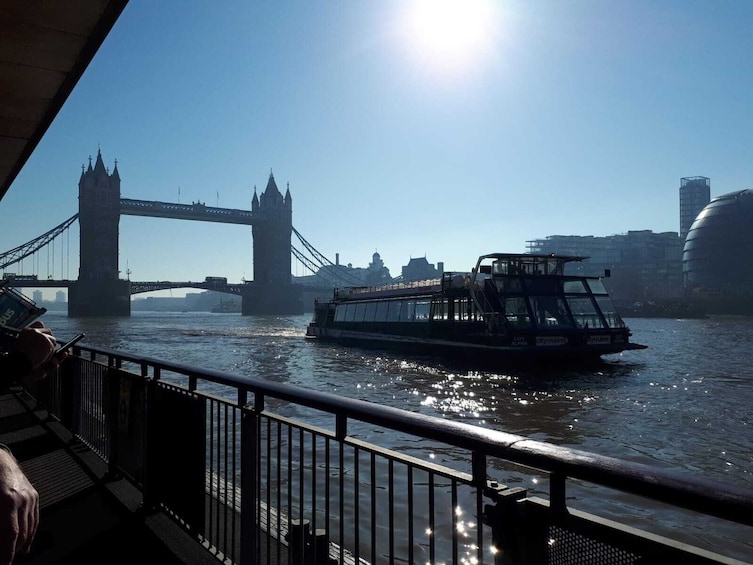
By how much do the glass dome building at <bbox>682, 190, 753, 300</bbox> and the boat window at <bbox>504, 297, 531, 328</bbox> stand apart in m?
103

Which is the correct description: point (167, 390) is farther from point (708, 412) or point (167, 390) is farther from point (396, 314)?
point (396, 314)

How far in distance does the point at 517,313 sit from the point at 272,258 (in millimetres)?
104310

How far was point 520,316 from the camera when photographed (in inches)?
854

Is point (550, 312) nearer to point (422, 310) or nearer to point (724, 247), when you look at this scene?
point (422, 310)

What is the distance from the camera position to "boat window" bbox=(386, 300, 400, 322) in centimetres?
2946

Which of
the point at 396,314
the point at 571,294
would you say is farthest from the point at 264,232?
the point at 571,294

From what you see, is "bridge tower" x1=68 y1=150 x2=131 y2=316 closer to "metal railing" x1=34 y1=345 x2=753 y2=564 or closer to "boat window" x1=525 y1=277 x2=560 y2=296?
"boat window" x1=525 y1=277 x2=560 y2=296

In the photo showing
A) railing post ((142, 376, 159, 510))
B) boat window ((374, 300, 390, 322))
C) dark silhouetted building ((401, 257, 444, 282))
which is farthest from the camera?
dark silhouetted building ((401, 257, 444, 282))

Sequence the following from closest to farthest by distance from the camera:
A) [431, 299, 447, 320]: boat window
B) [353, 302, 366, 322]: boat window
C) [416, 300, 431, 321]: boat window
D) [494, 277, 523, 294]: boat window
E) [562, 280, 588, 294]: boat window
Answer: [494, 277, 523, 294]: boat window → [562, 280, 588, 294]: boat window → [431, 299, 447, 320]: boat window → [416, 300, 431, 321]: boat window → [353, 302, 366, 322]: boat window

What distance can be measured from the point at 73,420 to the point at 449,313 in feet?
64.2

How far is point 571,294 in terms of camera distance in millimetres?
22344

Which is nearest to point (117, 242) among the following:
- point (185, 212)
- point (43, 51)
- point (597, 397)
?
point (185, 212)

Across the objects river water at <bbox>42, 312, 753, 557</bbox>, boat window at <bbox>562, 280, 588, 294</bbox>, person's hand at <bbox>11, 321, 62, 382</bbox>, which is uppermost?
boat window at <bbox>562, 280, 588, 294</bbox>

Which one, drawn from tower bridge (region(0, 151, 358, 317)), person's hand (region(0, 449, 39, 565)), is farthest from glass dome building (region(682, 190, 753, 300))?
person's hand (region(0, 449, 39, 565))
